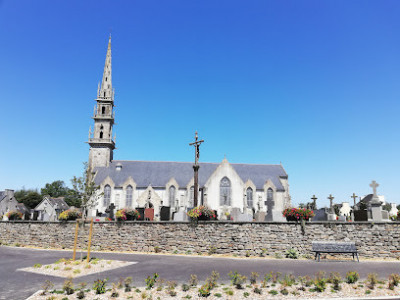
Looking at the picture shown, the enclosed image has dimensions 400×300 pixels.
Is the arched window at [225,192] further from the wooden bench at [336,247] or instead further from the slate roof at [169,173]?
the wooden bench at [336,247]

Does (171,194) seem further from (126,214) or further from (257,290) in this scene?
(257,290)

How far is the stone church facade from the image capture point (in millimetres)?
39031

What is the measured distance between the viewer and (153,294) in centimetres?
788

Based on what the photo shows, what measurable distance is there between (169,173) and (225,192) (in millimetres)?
14162

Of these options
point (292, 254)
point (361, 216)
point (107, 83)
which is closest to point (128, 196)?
point (107, 83)

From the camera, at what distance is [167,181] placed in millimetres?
47594

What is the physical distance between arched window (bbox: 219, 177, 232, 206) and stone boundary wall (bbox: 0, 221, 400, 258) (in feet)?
65.6

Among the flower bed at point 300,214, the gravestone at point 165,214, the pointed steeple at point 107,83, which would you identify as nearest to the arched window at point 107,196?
the pointed steeple at point 107,83

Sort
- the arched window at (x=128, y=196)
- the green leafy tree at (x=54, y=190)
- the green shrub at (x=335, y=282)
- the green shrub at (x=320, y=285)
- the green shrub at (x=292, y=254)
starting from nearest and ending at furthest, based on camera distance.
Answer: the green shrub at (x=320, y=285) → the green shrub at (x=335, y=282) → the green shrub at (x=292, y=254) → the arched window at (x=128, y=196) → the green leafy tree at (x=54, y=190)

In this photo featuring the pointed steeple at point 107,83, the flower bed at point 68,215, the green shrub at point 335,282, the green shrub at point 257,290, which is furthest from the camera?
the pointed steeple at point 107,83

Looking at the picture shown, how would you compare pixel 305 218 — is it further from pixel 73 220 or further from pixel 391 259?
pixel 73 220

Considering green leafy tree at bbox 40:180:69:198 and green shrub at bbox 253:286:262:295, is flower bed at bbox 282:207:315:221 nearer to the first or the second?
green shrub at bbox 253:286:262:295

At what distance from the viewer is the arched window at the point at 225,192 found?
38.6 metres

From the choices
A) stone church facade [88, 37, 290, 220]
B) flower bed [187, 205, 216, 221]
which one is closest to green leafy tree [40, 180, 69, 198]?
stone church facade [88, 37, 290, 220]
